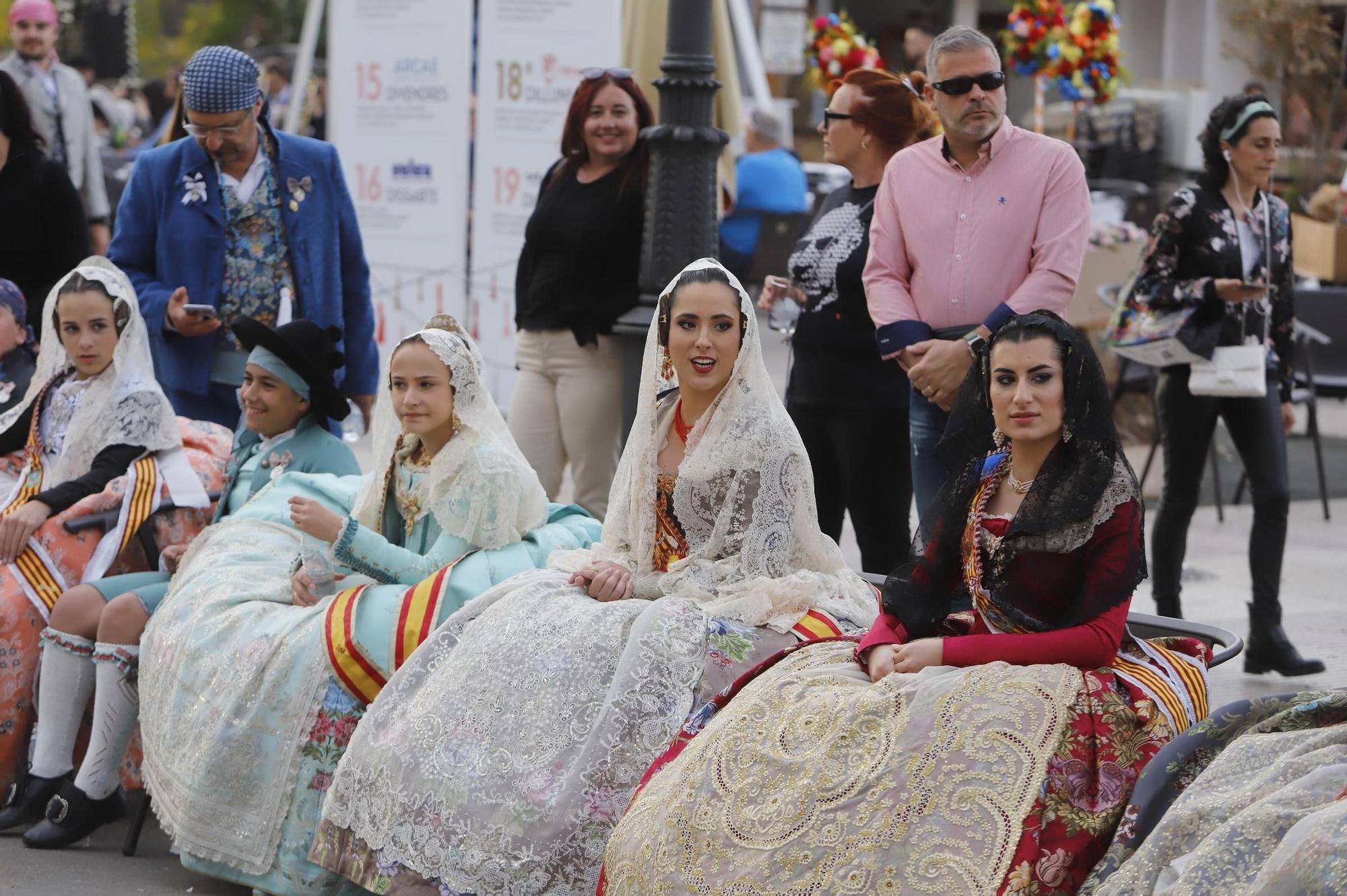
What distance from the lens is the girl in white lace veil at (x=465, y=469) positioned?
182 inches

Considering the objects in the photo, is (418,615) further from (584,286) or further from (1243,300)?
(1243,300)

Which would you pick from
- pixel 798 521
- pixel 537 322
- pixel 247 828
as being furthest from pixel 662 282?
pixel 247 828

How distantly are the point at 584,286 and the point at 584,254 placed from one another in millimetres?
121

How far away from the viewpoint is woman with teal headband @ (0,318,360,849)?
4730 millimetres

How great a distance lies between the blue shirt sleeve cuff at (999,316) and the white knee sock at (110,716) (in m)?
2.40

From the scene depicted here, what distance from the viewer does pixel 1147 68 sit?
1001 inches

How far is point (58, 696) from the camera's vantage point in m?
4.82

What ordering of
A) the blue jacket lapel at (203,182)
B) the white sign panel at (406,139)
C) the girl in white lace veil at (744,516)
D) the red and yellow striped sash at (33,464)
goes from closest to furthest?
the girl in white lace veil at (744,516) → the red and yellow striped sash at (33,464) → the blue jacket lapel at (203,182) → the white sign panel at (406,139)

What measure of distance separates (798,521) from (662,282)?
77.3 inches

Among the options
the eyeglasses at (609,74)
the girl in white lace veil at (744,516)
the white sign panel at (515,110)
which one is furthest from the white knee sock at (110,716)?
the white sign panel at (515,110)

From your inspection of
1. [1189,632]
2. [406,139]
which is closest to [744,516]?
[1189,632]

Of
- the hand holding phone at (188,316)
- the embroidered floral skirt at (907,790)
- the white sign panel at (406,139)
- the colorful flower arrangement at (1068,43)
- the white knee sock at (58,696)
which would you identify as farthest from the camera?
the colorful flower arrangement at (1068,43)

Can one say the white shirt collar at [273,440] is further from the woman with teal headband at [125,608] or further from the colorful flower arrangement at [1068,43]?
the colorful flower arrangement at [1068,43]

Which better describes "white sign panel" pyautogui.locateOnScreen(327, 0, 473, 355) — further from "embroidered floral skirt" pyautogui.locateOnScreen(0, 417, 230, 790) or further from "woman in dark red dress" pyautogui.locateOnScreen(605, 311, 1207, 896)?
"woman in dark red dress" pyautogui.locateOnScreen(605, 311, 1207, 896)
